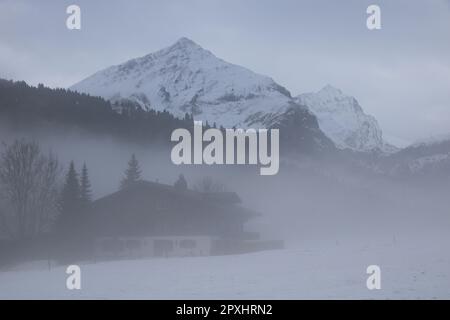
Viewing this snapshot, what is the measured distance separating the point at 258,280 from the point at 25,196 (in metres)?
35.2

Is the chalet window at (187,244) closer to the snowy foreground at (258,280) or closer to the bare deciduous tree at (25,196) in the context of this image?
the snowy foreground at (258,280)

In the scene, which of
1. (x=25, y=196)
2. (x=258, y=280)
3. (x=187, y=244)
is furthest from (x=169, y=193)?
(x=258, y=280)

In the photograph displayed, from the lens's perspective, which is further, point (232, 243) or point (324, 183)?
point (324, 183)

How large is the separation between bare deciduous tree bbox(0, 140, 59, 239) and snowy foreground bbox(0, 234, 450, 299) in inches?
862

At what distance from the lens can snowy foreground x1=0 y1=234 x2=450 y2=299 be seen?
2184cm

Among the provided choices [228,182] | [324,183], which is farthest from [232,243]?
[324,183]

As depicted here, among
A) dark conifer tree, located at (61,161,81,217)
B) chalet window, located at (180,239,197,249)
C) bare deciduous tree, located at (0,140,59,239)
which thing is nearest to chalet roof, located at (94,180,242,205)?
dark conifer tree, located at (61,161,81,217)

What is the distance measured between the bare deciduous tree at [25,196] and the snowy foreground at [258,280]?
2190cm

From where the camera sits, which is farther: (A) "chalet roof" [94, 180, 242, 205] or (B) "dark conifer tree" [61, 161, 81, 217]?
(A) "chalet roof" [94, 180, 242, 205]

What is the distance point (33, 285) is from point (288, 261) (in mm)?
14881

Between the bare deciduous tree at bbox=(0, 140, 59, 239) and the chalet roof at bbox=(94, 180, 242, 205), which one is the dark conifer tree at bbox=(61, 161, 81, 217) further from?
the bare deciduous tree at bbox=(0, 140, 59, 239)

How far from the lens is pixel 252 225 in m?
87.6
